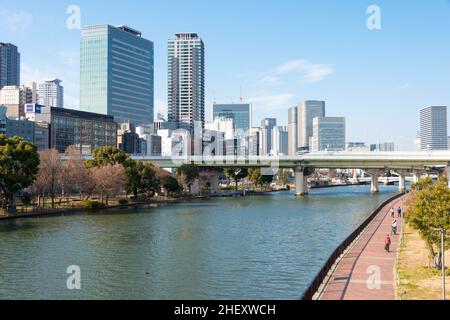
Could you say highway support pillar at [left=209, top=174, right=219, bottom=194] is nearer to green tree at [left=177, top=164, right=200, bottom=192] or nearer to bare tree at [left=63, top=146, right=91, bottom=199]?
green tree at [left=177, top=164, right=200, bottom=192]

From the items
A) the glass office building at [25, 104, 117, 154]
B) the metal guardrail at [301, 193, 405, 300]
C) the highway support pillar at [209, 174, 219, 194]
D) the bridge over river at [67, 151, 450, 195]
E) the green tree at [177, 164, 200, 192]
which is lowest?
the metal guardrail at [301, 193, 405, 300]

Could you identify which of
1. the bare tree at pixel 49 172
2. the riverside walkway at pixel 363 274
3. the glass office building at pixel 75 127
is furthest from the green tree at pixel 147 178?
the glass office building at pixel 75 127

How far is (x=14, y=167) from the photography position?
6359 cm

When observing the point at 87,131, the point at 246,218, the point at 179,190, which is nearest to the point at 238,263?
the point at 246,218

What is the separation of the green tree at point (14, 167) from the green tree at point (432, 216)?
163ft

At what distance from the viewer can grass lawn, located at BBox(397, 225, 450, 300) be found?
2152cm

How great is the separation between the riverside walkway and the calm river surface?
224 centimetres

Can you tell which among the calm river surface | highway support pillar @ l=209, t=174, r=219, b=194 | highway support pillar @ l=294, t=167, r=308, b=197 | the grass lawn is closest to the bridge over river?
highway support pillar @ l=294, t=167, r=308, b=197

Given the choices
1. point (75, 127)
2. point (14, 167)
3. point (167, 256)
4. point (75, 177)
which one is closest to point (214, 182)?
point (75, 177)

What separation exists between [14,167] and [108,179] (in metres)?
17.7

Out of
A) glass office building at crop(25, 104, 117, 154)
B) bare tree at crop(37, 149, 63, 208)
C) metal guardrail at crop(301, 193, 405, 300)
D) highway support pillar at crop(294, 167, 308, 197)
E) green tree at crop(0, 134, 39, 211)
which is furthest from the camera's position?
glass office building at crop(25, 104, 117, 154)

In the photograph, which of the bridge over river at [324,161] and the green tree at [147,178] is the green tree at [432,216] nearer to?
the green tree at [147,178]
